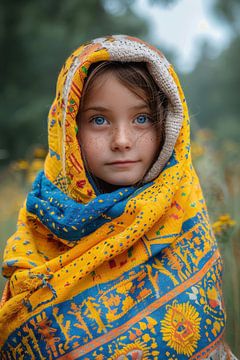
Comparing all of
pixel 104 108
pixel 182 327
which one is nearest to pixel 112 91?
pixel 104 108

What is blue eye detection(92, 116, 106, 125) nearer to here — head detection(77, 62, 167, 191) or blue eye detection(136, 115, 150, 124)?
head detection(77, 62, 167, 191)

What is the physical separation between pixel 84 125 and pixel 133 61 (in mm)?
264

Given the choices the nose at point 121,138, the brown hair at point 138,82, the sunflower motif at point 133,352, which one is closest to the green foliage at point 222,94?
the brown hair at point 138,82

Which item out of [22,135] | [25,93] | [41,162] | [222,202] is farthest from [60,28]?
[222,202]

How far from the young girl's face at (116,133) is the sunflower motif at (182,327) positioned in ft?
1.41

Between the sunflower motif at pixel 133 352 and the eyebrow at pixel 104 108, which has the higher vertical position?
the eyebrow at pixel 104 108

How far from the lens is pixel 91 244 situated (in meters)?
1.51

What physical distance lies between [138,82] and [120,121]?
0.48ft

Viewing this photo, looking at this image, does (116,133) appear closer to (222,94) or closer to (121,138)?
(121,138)

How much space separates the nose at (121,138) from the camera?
4.84 ft

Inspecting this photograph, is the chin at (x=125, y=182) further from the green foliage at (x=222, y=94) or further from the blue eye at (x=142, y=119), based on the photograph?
the green foliage at (x=222, y=94)

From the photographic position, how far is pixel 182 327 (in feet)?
4.72

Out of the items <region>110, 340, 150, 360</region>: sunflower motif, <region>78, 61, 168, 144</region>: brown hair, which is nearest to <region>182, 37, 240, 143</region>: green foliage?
<region>78, 61, 168, 144</region>: brown hair

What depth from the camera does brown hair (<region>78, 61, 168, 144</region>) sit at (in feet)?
4.99
